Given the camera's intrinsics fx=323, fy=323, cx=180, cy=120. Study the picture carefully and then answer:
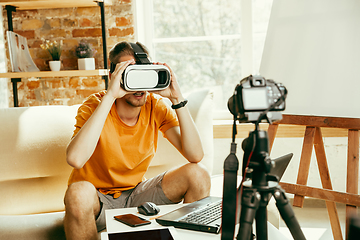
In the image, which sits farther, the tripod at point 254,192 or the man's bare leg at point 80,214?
the man's bare leg at point 80,214

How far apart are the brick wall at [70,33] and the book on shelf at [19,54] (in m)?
0.11

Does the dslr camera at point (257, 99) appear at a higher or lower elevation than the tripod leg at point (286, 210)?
higher

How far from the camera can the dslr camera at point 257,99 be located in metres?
0.70

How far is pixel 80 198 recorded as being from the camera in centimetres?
118

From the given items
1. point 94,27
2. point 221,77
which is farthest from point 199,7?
point 94,27

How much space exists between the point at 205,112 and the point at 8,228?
3.71 feet

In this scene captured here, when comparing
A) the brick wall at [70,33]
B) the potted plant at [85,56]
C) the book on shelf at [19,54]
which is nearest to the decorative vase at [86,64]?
the potted plant at [85,56]

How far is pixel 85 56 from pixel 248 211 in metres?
2.09

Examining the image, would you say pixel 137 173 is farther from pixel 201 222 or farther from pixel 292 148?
pixel 292 148

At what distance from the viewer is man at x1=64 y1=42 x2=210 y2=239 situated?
1316 millimetres

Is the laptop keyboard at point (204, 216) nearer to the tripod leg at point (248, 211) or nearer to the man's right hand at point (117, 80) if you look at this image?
the tripod leg at point (248, 211)

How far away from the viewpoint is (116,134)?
1454mm

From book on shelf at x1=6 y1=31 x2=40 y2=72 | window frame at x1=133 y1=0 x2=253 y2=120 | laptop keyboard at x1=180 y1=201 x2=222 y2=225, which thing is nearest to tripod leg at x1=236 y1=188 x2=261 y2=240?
→ laptop keyboard at x1=180 y1=201 x2=222 y2=225

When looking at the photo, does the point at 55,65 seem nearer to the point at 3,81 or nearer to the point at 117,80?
the point at 3,81
